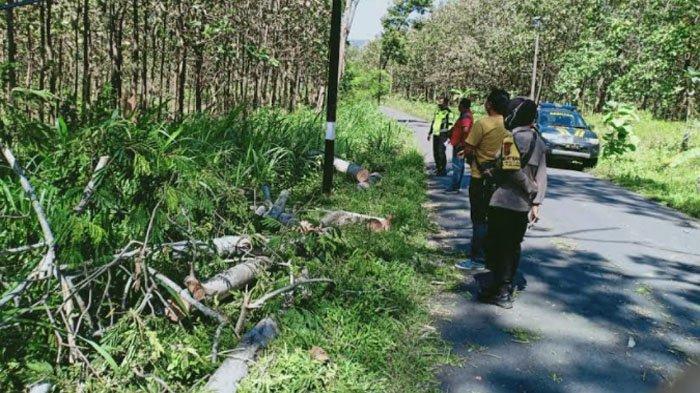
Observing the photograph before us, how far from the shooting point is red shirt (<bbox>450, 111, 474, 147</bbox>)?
865cm

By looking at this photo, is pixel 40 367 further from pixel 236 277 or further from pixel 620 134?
pixel 620 134

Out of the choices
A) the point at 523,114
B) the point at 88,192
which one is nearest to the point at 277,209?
the point at 88,192

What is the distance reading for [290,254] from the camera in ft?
17.8

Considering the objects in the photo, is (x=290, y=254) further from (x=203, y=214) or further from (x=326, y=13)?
(x=326, y=13)

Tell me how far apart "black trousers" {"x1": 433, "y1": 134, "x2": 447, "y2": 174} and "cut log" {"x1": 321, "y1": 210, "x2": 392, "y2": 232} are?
4.75m

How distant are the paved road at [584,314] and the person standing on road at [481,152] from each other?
20.0 inches

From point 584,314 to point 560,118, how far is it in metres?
→ 13.0

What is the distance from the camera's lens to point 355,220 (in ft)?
23.7

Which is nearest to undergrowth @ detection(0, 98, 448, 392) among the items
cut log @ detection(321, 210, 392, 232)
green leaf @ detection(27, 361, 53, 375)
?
green leaf @ detection(27, 361, 53, 375)

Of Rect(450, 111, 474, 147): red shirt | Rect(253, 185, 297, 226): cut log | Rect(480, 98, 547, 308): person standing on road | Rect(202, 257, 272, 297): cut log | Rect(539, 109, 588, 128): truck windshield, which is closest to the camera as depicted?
Rect(202, 257, 272, 297): cut log

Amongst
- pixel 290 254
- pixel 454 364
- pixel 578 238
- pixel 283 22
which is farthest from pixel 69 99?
pixel 283 22

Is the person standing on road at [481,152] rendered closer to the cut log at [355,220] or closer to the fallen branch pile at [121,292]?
the cut log at [355,220]

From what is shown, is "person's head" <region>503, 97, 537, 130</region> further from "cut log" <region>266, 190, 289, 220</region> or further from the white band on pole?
the white band on pole

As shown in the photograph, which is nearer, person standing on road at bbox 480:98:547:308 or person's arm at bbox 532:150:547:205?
person standing on road at bbox 480:98:547:308
